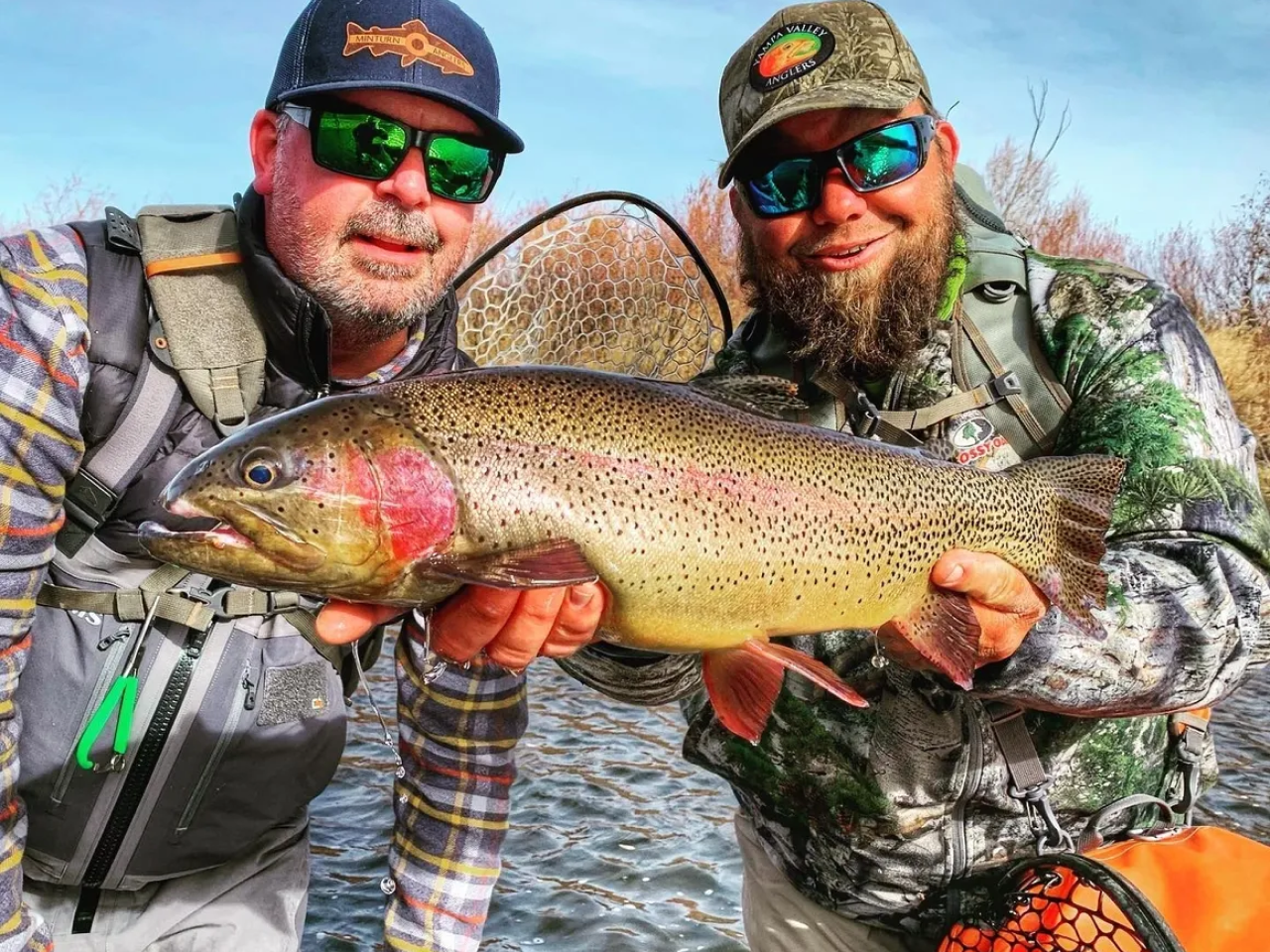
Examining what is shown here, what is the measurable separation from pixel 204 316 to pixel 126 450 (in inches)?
15.2

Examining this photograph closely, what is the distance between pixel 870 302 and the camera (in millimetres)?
2967

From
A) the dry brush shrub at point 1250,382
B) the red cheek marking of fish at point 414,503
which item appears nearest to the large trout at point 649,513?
the red cheek marking of fish at point 414,503

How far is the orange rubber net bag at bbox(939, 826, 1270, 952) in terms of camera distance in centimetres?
230

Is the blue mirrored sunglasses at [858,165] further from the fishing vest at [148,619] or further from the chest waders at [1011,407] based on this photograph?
the fishing vest at [148,619]

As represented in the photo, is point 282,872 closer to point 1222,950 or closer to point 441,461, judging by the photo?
point 441,461

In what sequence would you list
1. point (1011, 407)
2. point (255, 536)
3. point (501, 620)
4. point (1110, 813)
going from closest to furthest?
point (255, 536) → point (501, 620) → point (1110, 813) → point (1011, 407)

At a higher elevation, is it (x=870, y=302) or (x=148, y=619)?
(x=870, y=302)

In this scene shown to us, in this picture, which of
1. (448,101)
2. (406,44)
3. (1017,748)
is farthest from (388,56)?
(1017,748)

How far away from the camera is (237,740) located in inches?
109

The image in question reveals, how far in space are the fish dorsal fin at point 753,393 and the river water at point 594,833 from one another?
9.98 feet

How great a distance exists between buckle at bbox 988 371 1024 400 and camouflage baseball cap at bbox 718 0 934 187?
83 cm

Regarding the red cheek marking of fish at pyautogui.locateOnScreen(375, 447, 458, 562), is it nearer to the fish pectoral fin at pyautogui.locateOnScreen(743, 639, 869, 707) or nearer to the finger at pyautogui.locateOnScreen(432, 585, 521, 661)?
the finger at pyautogui.locateOnScreen(432, 585, 521, 661)

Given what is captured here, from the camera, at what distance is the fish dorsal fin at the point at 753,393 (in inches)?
92.7

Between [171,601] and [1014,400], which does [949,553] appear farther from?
[171,601]
